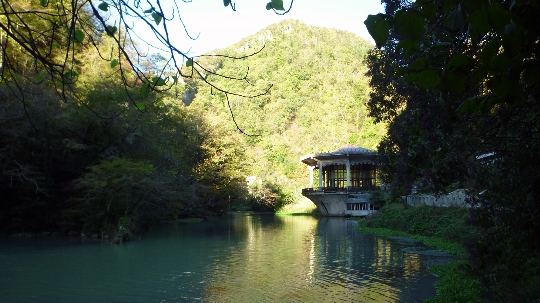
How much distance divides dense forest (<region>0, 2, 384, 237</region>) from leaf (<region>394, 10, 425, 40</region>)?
93 centimetres

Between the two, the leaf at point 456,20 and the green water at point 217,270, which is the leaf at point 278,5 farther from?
the green water at point 217,270

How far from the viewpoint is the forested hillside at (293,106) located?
40750 mm

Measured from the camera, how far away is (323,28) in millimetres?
77188

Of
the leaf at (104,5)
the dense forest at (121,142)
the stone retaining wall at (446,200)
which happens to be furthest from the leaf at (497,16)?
the stone retaining wall at (446,200)

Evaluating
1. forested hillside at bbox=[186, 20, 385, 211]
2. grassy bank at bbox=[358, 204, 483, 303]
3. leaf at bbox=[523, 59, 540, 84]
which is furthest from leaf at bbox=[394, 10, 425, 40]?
forested hillside at bbox=[186, 20, 385, 211]

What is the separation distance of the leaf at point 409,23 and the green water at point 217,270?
7018mm

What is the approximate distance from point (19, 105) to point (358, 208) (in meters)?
20.7

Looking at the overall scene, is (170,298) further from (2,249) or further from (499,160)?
(2,249)

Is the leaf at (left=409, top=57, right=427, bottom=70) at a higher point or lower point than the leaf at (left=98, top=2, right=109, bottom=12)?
lower

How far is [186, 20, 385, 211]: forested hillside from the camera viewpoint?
40.8m

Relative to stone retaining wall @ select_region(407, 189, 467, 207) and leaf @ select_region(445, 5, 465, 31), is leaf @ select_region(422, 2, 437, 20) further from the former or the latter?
stone retaining wall @ select_region(407, 189, 467, 207)

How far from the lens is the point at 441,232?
1625cm

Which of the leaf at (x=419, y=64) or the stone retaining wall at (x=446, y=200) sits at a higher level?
the stone retaining wall at (x=446, y=200)

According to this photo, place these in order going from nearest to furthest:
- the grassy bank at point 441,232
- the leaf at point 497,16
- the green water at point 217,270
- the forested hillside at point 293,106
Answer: the leaf at point 497,16 < the grassy bank at point 441,232 < the green water at point 217,270 < the forested hillside at point 293,106
